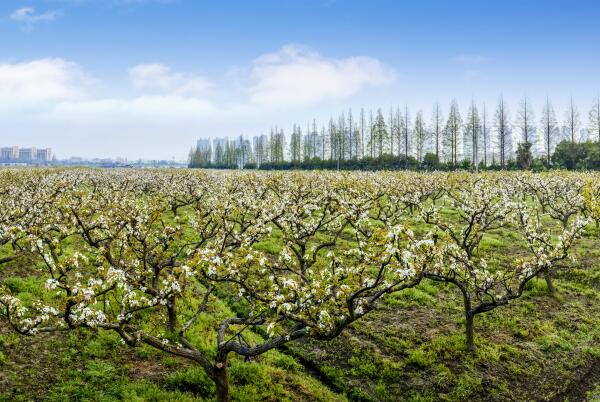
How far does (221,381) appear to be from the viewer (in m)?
11.7

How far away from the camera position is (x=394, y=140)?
12600 centimetres

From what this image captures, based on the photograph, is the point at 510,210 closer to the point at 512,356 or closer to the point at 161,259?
the point at 512,356

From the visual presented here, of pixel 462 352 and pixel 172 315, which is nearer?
pixel 462 352

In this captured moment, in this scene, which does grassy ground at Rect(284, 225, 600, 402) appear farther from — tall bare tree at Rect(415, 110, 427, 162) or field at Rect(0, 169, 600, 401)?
tall bare tree at Rect(415, 110, 427, 162)

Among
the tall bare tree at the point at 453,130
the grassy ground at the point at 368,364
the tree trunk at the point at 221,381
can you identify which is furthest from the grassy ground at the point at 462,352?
the tall bare tree at the point at 453,130

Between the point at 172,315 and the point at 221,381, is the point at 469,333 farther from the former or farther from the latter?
the point at 172,315

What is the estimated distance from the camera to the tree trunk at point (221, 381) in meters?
11.6

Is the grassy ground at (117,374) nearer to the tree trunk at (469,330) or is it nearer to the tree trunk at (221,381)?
the tree trunk at (221,381)

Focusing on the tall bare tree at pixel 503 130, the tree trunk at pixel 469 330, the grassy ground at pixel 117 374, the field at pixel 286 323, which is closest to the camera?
the field at pixel 286 323

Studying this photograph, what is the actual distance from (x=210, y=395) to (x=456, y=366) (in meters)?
8.60

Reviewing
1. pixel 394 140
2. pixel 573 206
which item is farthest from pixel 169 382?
pixel 394 140

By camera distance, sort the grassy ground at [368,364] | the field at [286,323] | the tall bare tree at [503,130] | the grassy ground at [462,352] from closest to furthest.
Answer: the field at [286,323], the grassy ground at [368,364], the grassy ground at [462,352], the tall bare tree at [503,130]

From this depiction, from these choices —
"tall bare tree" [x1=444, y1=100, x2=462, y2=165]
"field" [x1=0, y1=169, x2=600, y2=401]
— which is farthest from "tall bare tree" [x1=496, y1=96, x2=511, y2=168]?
"field" [x1=0, y1=169, x2=600, y2=401]

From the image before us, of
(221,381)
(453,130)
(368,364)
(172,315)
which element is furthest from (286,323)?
(453,130)
